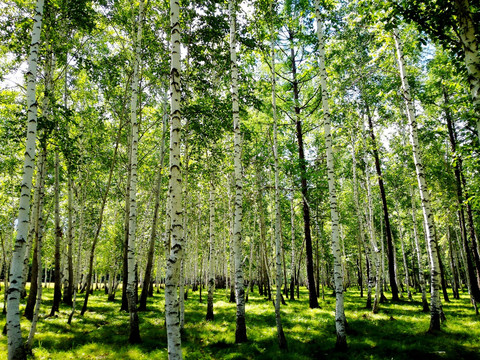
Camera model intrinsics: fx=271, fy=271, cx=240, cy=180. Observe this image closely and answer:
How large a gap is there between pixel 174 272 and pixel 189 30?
10181 millimetres

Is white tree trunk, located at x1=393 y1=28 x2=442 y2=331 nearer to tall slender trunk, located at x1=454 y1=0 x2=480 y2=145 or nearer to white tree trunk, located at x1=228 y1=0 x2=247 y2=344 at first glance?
tall slender trunk, located at x1=454 y1=0 x2=480 y2=145

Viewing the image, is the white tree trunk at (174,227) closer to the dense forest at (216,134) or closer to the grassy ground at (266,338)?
the dense forest at (216,134)

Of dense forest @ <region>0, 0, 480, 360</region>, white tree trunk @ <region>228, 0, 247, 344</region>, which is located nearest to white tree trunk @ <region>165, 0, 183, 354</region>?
dense forest @ <region>0, 0, 480, 360</region>

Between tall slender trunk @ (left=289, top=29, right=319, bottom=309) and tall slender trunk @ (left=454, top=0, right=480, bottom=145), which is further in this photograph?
tall slender trunk @ (left=289, top=29, right=319, bottom=309)

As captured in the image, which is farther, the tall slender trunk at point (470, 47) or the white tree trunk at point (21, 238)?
the white tree trunk at point (21, 238)

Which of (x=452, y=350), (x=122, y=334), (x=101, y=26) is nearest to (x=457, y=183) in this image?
(x=452, y=350)

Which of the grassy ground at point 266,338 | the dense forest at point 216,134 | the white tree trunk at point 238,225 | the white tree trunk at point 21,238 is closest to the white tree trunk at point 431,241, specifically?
the dense forest at point 216,134

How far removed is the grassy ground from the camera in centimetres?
735

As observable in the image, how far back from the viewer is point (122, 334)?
9.86 metres

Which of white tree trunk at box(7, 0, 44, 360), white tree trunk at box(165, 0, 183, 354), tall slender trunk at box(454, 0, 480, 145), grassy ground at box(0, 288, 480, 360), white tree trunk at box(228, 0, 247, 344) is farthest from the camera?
white tree trunk at box(228, 0, 247, 344)

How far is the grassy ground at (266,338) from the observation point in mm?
7348

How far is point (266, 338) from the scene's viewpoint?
8.98 metres

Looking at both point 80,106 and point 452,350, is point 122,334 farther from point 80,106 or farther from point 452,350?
point 80,106

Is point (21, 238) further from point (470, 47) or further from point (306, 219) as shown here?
point (306, 219)
